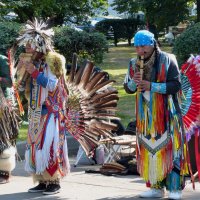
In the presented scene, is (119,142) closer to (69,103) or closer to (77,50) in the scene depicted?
(69,103)

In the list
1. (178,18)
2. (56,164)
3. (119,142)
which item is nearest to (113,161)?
(119,142)

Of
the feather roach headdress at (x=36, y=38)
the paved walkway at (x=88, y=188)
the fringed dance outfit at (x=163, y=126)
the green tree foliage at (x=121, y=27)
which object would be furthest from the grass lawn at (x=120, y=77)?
the green tree foliage at (x=121, y=27)

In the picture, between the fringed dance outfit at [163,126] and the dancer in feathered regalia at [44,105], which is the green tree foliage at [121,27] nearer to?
the dancer in feathered regalia at [44,105]

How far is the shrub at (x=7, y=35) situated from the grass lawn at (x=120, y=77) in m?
2.03

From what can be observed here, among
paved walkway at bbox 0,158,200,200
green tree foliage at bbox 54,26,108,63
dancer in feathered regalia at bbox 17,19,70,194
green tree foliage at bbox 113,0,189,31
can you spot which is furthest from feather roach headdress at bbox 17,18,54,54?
green tree foliage at bbox 113,0,189,31

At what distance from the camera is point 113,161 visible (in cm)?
870

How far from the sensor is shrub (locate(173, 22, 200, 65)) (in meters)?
13.0

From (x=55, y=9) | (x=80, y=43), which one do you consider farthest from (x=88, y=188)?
(x=55, y=9)

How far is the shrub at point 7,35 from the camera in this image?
42.8ft

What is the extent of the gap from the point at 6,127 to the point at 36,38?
1348 millimetres

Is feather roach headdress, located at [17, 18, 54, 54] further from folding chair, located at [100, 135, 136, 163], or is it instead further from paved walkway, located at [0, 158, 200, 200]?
folding chair, located at [100, 135, 136, 163]

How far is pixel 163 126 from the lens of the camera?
6.70 m

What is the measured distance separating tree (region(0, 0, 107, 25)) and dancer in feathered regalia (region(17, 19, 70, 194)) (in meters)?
11.0

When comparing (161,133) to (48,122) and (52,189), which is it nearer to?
(48,122)
